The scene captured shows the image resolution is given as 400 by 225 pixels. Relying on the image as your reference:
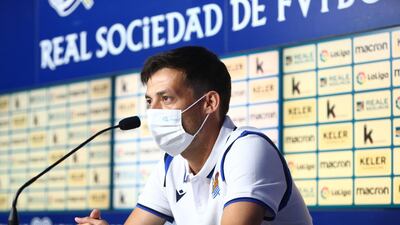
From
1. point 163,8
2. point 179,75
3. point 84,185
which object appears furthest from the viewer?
point 84,185

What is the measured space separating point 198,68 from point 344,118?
563mm

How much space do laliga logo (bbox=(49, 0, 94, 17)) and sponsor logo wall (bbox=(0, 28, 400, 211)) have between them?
1.07ft

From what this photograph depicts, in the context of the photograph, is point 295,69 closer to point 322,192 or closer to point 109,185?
point 322,192

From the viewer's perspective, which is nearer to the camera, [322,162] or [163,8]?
[322,162]

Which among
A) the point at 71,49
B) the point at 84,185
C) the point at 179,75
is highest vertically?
the point at 71,49

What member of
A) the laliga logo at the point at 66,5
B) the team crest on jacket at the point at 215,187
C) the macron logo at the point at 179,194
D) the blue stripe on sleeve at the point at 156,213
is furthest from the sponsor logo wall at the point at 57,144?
the team crest on jacket at the point at 215,187

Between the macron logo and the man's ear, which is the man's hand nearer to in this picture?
the macron logo

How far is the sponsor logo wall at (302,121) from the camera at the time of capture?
7.64 ft

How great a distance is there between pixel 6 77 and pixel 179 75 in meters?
1.81

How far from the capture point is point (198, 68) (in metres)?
2.10

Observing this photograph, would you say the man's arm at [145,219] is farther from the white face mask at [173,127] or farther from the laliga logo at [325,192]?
the laliga logo at [325,192]

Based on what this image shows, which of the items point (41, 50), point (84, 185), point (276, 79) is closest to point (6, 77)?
point (41, 50)

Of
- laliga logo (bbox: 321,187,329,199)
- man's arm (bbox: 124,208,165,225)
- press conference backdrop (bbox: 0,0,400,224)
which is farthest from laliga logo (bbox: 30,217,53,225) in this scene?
laliga logo (bbox: 321,187,329,199)

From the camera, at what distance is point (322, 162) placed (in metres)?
2.47
